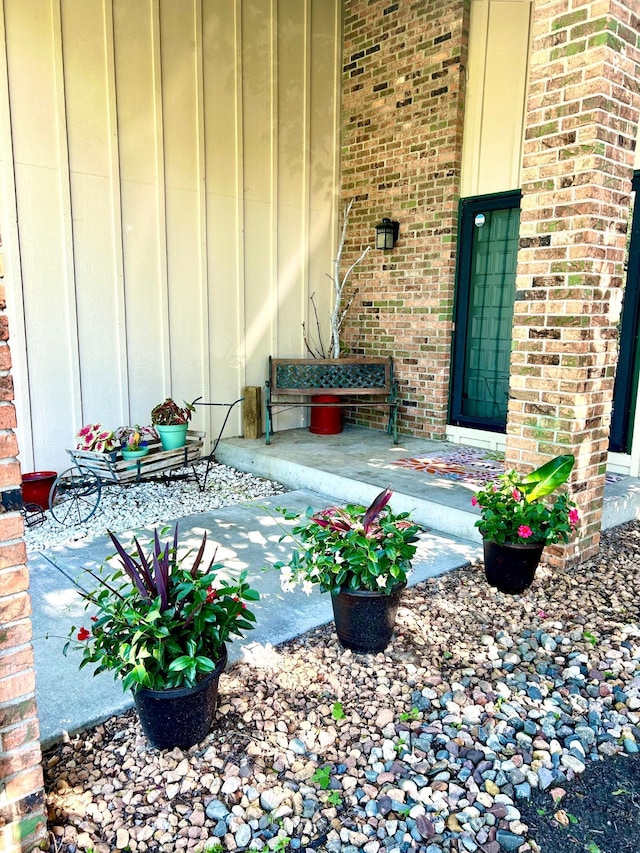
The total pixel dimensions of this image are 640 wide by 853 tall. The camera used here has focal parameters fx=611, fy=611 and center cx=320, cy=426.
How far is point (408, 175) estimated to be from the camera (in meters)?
5.66

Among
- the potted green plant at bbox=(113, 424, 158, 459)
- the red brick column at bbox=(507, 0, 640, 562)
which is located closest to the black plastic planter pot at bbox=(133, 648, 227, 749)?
the red brick column at bbox=(507, 0, 640, 562)

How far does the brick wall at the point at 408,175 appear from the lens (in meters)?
5.31

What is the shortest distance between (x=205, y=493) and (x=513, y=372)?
2.53 meters

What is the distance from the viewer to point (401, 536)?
2.21 m

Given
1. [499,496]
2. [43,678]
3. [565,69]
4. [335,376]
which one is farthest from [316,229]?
[43,678]

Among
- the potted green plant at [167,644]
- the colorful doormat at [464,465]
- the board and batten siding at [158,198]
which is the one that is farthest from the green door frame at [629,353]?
the potted green plant at [167,644]

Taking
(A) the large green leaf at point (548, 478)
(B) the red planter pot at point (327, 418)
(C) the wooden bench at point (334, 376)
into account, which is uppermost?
(C) the wooden bench at point (334, 376)

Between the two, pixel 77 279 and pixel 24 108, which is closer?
pixel 24 108

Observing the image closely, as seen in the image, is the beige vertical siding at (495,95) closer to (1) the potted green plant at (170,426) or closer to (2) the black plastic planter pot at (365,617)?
(1) the potted green plant at (170,426)

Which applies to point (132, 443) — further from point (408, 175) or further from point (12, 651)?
point (408, 175)

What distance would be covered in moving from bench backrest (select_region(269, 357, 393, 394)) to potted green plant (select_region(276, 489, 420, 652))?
3.41m

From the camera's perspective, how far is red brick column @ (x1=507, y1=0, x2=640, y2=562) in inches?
110

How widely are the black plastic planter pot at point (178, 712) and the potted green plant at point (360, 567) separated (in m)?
0.50

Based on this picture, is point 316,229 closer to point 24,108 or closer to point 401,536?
point 24,108
